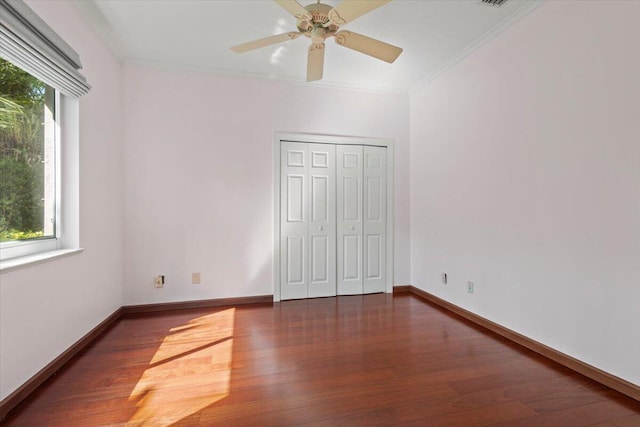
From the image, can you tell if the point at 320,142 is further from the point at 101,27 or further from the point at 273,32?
the point at 101,27

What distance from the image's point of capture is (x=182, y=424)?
61.9 inches

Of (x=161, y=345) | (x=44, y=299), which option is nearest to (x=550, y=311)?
(x=161, y=345)

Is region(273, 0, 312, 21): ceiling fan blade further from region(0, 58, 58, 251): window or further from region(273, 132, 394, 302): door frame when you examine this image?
region(273, 132, 394, 302): door frame

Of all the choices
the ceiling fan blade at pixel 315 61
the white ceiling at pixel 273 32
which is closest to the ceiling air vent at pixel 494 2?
the white ceiling at pixel 273 32

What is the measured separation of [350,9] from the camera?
180cm

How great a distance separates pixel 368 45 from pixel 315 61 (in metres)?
0.44

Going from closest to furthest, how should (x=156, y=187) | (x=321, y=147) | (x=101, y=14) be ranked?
(x=101, y=14)
(x=156, y=187)
(x=321, y=147)

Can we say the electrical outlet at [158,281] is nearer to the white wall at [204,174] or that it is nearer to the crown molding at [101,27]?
the white wall at [204,174]

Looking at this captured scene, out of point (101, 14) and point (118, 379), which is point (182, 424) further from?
point (101, 14)

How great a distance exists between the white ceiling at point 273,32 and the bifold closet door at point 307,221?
3.23ft

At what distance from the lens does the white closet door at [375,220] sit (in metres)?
4.02

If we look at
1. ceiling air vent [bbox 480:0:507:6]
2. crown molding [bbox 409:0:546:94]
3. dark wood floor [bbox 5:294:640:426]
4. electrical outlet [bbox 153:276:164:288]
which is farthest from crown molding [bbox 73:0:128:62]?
crown molding [bbox 409:0:546:94]

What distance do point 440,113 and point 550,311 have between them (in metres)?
2.31

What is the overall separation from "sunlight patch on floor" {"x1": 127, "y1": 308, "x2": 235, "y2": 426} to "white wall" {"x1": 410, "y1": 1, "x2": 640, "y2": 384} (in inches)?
95.0
